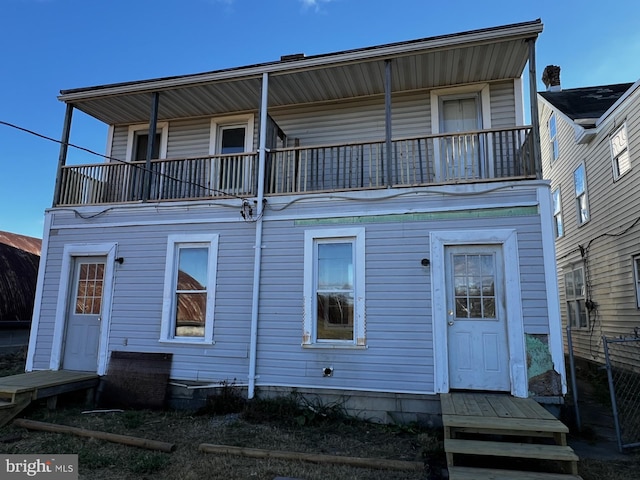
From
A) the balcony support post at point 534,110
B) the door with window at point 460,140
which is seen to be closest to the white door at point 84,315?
the door with window at point 460,140

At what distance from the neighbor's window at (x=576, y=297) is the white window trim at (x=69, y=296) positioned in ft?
37.1

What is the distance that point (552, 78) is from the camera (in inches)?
587

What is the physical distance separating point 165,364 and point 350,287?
3399mm

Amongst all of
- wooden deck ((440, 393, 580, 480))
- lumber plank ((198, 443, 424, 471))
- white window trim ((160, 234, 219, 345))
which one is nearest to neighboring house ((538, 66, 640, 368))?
wooden deck ((440, 393, 580, 480))

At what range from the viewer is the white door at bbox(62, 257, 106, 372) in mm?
7465

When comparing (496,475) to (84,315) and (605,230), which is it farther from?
(605,230)

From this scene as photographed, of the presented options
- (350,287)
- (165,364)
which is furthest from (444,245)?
(165,364)

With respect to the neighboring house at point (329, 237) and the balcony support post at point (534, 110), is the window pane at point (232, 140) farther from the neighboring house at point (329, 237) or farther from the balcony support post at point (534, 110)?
the balcony support post at point (534, 110)

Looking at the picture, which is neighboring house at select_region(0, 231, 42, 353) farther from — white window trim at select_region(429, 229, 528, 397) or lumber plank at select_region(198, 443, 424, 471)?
white window trim at select_region(429, 229, 528, 397)

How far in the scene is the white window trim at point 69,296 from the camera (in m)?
7.28

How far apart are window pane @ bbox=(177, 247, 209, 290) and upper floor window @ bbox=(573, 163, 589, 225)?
9.69 metres

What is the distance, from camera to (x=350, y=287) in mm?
6406

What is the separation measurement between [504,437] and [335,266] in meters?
3.22

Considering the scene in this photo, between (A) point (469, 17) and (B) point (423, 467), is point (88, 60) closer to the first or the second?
(A) point (469, 17)
